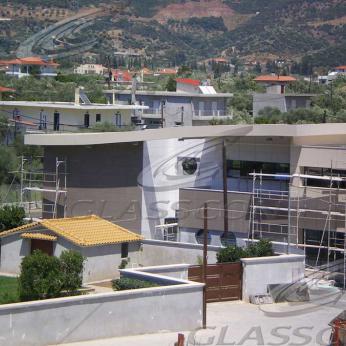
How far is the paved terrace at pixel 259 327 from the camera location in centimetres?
1410

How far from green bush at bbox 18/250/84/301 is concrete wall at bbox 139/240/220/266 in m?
4.20

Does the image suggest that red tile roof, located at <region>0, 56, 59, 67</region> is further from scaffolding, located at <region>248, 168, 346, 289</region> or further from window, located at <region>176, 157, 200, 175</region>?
scaffolding, located at <region>248, 168, 346, 289</region>

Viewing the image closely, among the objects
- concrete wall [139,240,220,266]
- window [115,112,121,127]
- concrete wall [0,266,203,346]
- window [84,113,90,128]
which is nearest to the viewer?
concrete wall [0,266,203,346]

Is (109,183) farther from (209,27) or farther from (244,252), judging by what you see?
(209,27)

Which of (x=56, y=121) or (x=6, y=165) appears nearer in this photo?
(x=6, y=165)

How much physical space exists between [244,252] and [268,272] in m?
0.62

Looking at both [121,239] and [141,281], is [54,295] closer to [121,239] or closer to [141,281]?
[141,281]

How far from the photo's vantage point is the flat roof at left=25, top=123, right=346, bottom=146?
67.4 feet

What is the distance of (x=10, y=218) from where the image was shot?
20438 millimetres

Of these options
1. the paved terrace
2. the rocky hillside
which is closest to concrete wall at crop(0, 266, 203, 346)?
the paved terrace

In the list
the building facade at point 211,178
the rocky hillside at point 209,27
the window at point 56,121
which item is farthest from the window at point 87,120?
the rocky hillside at point 209,27

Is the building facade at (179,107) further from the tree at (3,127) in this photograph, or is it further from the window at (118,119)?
the tree at (3,127)

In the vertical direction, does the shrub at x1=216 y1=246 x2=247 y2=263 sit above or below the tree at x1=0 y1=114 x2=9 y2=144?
Answer: below

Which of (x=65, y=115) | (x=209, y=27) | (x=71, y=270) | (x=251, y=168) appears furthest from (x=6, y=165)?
(x=209, y=27)
